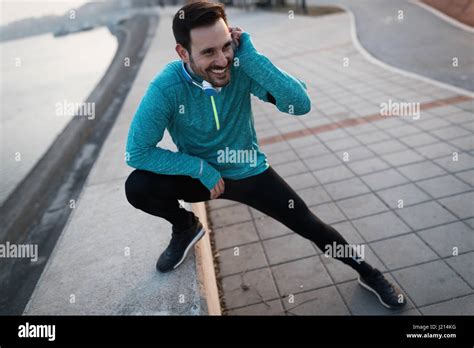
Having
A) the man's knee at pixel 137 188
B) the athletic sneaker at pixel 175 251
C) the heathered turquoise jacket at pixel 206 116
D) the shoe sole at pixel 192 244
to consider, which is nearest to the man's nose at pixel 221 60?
the heathered turquoise jacket at pixel 206 116

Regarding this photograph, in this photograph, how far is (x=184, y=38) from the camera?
7.06ft

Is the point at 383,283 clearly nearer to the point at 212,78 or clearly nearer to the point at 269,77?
the point at 269,77

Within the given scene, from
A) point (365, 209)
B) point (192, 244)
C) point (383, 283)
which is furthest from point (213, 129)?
point (365, 209)

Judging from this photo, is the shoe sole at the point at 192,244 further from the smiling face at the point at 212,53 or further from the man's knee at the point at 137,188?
the smiling face at the point at 212,53

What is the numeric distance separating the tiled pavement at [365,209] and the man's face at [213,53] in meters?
1.84

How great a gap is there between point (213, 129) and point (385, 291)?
5.47 feet

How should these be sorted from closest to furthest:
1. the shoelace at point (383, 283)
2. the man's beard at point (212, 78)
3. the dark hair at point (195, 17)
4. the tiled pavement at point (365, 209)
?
the dark hair at point (195, 17), the man's beard at point (212, 78), the shoelace at point (383, 283), the tiled pavement at point (365, 209)

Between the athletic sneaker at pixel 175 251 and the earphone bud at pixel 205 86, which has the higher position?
the earphone bud at pixel 205 86

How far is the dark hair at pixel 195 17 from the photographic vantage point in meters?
2.06

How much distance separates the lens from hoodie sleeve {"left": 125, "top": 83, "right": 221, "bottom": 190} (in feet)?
7.29

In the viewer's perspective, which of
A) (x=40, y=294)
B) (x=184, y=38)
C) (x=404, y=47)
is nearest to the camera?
(x=184, y=38)
